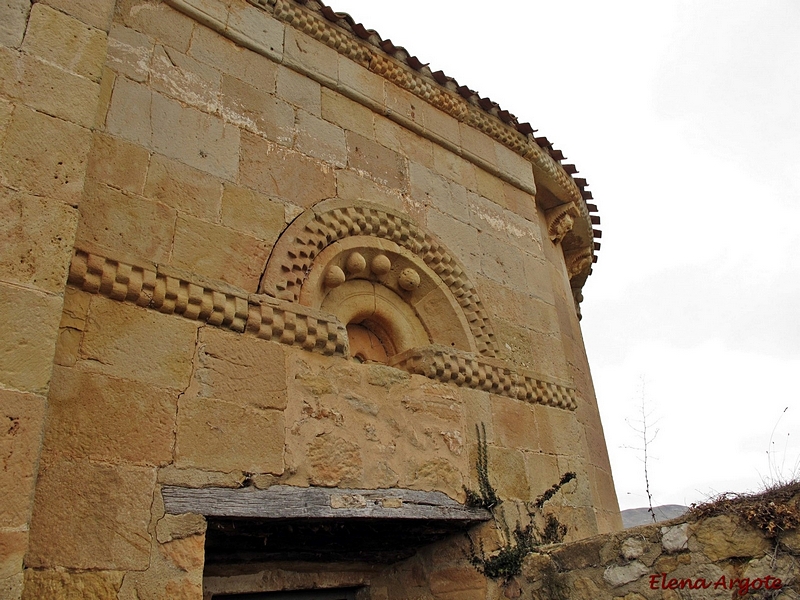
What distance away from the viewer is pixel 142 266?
130 inches

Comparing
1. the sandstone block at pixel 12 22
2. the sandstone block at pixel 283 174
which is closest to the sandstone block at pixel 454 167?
Result: the sandstone block at pixel 283 174

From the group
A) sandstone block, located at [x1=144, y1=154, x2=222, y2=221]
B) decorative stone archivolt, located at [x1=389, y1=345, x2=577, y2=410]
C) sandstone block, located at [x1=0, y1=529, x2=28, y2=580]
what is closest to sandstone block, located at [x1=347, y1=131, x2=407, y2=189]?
sandstone block, located at [x1=144, y1=154, x2=222, y2=221]

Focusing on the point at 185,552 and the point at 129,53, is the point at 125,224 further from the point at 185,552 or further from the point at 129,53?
the point at 185,552

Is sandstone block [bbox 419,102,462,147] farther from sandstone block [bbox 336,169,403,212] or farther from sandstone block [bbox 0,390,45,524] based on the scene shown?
sandstone block [bbox 0,390,45,524]

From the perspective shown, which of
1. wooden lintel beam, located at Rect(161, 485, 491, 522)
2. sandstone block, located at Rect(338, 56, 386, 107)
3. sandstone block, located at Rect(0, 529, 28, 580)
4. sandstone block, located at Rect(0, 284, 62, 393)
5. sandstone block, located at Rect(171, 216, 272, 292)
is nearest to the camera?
sandstone block, located at Rect(0, 529, 28, 580)

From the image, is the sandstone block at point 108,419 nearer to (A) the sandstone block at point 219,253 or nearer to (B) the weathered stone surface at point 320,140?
(A) the sandstone block at point 219,253

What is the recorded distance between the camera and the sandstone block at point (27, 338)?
244 centimetres

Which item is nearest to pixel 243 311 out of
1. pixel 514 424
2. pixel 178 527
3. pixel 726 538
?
pixel 178 527

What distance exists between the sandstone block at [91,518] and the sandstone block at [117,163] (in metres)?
1.51

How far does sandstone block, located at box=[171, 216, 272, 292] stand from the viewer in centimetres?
358

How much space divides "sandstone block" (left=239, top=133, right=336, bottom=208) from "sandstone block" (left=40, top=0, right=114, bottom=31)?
1.06 meters

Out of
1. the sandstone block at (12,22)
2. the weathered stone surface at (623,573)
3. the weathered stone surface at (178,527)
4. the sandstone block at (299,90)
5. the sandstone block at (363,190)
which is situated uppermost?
the sandstone block at (299,90)

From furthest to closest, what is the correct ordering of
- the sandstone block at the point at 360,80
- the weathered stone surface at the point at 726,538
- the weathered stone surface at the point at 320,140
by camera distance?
the sandstone block at the point at 360,80 → the weathered stone surface at the point at 320,140 → the weathered stone surface at the point at 726,538

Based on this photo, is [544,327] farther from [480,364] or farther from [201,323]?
[201,323]
